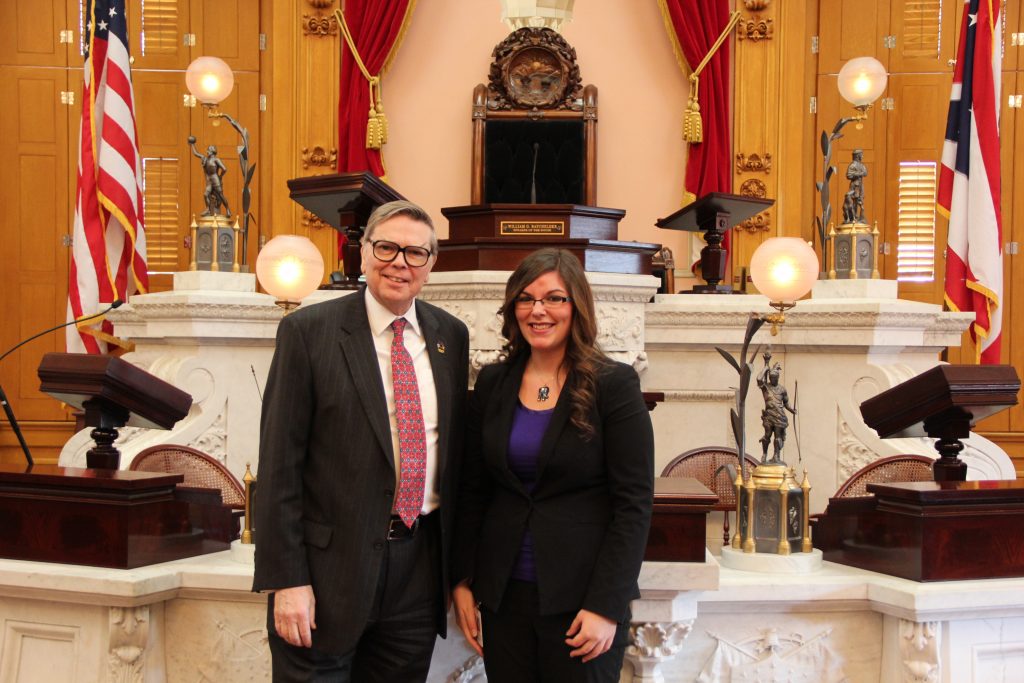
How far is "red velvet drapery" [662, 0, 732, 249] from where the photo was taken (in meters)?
7.94

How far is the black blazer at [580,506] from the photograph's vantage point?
1.96 metres

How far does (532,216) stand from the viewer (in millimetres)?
4621

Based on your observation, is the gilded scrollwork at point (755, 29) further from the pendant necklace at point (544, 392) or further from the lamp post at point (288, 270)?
the pendant necklace at point (544, 392)

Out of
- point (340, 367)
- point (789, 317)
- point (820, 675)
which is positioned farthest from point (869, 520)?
point (789, 317)

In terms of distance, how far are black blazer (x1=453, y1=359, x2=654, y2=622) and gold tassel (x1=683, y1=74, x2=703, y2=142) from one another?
6241 mm

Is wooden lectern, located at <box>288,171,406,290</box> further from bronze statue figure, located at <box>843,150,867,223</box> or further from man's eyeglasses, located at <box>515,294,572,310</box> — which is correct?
man's eyeglasses, located at <box>515,294,572,310</box>

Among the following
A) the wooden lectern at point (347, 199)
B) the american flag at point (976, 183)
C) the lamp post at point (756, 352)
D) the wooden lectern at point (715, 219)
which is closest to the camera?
the lamp post at point (756, 352)

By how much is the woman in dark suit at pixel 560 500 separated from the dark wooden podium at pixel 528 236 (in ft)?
8.21

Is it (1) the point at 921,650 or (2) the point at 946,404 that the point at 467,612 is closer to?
(1) the point at 921,650

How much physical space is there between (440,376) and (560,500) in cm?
37

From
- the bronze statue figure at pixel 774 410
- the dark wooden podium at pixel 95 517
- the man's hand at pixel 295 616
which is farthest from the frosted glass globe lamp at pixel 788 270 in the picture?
the man's hand at pixel 295 616

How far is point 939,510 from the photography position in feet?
7.84

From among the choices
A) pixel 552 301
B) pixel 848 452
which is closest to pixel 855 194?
pixel 848 452

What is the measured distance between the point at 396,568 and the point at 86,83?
5.78 metres
